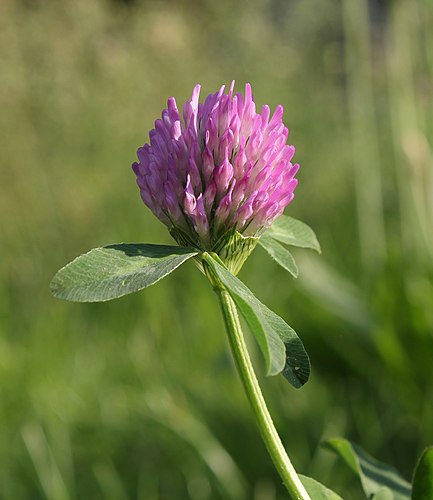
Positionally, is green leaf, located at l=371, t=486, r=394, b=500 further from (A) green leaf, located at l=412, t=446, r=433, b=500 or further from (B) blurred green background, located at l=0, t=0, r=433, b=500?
(B) blurred green background, located at l=0, t=0, r=433, b=500

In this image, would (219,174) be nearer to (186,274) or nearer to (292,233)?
(292,233)

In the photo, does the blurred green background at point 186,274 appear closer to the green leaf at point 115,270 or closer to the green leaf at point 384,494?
the green leaf at point 384,494

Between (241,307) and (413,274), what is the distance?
5.30 feet

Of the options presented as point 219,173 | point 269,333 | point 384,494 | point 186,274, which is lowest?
point 384,494

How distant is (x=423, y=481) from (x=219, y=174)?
0.79ft

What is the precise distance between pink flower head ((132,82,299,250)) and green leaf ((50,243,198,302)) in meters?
0.03

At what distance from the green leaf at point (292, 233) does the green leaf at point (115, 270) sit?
118 millimetres

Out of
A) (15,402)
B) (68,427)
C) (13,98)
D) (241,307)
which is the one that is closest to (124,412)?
(68,427)

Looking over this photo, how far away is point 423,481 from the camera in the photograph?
21.6 inches

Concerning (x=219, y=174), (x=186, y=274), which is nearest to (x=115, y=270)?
(x=219, y=174)

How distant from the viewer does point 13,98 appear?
3.16 m

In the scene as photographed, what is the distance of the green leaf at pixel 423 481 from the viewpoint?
0.54 metres

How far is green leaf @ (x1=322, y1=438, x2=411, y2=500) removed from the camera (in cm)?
61

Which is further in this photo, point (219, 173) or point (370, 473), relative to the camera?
point (370, 473)
